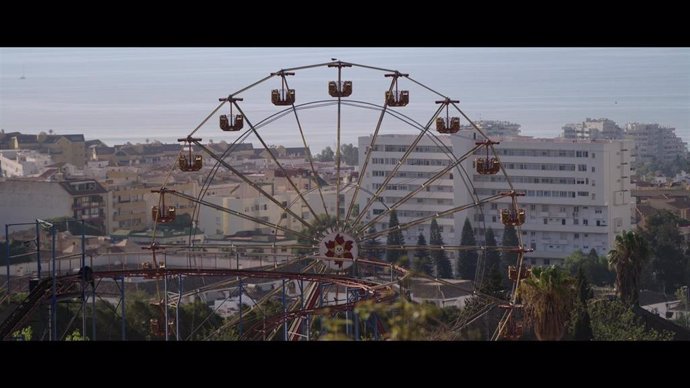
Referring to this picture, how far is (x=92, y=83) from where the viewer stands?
257 feet

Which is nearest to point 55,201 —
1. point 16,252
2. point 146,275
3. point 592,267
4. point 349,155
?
point 16,252

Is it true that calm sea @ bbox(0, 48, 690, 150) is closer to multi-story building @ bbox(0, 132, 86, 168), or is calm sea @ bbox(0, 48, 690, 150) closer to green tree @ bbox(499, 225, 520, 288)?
multi-story building @ bbox(0, 132, 86, 168)

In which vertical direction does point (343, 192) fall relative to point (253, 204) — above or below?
above

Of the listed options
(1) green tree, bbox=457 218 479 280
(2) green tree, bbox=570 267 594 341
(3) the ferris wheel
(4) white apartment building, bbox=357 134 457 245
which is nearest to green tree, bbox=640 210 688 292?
(3) the ferris wheel

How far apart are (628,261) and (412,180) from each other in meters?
21.6

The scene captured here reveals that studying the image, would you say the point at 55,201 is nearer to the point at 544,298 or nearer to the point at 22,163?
the point at 22,163

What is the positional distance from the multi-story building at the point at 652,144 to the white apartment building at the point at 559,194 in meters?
12.3

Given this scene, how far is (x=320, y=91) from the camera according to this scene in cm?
7481

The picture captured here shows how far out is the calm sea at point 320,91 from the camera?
68625mm

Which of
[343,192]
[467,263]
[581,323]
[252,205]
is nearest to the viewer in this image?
[581,323]

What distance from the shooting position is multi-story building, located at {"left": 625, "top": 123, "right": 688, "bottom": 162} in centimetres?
6138

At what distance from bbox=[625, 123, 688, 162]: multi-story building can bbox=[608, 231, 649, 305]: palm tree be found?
1302 inches

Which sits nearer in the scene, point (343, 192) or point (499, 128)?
point (343, 192)

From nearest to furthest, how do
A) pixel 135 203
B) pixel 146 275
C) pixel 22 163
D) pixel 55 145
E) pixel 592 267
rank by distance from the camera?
1. pixel 146 275
2. pixel 592 267
3. pixel 135 203
4. pixel 22 163
5. pixel 55 145
